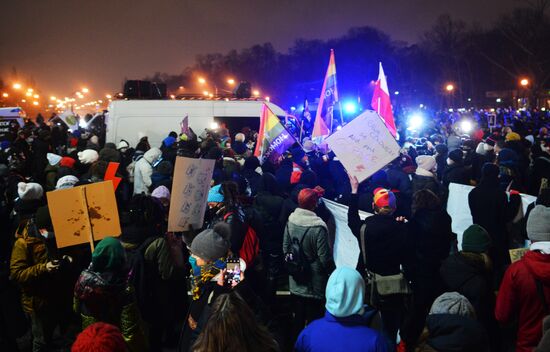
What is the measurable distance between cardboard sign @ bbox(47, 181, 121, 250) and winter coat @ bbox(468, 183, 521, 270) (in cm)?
456

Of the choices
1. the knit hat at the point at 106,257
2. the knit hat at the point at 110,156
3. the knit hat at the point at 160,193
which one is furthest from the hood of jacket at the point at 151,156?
the knit hat at the point at 106,257

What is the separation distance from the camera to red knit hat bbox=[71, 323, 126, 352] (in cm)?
260

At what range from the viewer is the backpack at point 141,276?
14.9ft

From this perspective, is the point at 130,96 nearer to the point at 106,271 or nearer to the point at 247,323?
the point at 106,271

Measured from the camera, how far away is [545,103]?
169 ft

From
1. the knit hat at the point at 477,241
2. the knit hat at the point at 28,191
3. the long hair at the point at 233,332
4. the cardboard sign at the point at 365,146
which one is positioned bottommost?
the long hair at the point at 233,332

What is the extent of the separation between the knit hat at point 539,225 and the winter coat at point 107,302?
374cm

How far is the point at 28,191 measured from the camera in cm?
544

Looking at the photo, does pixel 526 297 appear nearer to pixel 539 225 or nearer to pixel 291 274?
pixel 539 225

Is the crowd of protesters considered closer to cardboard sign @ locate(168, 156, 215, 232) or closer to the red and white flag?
cardboard sign @ locate(168, 156, 215, 232)

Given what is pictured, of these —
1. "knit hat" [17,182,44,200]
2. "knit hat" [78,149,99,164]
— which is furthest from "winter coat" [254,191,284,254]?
"knit hat" [78,149,99,164]

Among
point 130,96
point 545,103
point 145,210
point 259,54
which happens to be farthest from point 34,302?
point 259,54

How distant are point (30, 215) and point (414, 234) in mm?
4317

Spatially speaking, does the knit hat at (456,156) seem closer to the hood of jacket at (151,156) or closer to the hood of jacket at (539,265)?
the hood of jacket at (539,265)
